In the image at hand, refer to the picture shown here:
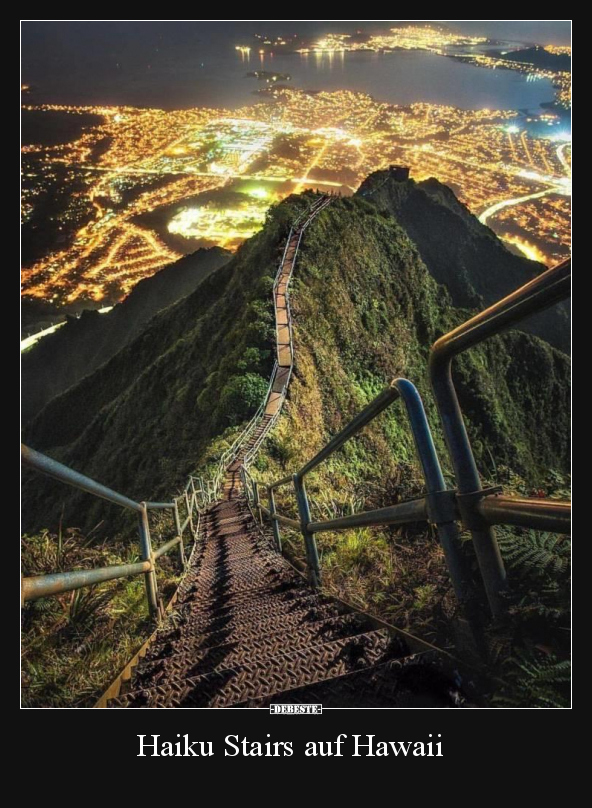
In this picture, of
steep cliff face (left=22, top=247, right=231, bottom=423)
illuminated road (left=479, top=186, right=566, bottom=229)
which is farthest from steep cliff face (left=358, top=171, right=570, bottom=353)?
steep cliff face (left=22, top=247, right=231, bottom=423)

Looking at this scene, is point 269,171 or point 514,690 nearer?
point 514,690

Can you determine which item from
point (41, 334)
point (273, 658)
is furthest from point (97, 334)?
point (273, 658)

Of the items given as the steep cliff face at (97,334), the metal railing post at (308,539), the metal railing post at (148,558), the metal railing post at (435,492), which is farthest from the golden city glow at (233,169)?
the metal railing post at (435,492)

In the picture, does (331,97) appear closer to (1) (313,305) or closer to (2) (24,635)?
(1) (313,305)

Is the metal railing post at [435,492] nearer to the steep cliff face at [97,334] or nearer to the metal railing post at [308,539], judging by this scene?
the metal railing post at [308,539]

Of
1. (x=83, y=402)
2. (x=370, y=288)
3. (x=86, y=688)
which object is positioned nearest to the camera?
(x=86, y=688)
